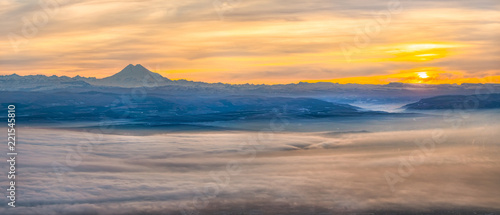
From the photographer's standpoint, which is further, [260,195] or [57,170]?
[57,170]

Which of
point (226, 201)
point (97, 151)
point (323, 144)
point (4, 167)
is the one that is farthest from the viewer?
point (323, 144)

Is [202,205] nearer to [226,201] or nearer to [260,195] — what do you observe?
[226,201]

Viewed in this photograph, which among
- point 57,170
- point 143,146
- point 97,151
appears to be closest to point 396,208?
point 57,170

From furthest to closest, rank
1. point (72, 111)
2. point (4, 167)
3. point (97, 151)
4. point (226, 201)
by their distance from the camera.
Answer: point (72, 111)
point (97, 151)
point (4, 167)
point (226, 201)

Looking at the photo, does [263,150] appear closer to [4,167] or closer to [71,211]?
[4,167]

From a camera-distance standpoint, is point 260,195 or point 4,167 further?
point 4,167

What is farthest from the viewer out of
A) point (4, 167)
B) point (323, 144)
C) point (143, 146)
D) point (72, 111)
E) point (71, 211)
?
point (72, 111)

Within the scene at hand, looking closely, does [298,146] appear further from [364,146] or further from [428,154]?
[428,154]

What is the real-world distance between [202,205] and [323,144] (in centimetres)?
3924

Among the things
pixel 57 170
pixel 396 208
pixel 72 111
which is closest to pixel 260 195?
pixel 396 208

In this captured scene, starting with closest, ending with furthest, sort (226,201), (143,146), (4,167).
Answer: (226,201)
(4,167)
(143,146)

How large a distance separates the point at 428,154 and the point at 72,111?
475 feet

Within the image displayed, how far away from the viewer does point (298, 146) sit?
61594 mm

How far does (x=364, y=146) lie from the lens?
6159cm
